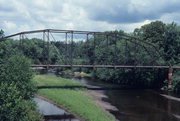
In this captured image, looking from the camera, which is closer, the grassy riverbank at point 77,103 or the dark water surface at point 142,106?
the grassy riverbank at point 77,103

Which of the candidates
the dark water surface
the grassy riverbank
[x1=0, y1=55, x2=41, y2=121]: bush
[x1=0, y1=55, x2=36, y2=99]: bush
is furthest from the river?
[x1=0, y1=55, x2=41, y2=121]: bush

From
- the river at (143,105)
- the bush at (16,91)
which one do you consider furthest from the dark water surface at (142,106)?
the bush at (16,91)

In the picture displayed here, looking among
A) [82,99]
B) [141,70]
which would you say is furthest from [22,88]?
[141,70]

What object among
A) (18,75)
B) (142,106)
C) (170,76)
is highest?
(18,75)

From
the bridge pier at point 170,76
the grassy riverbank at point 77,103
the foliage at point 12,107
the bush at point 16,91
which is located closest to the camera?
the foliage at point 12,107

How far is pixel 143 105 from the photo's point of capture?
2099 inches

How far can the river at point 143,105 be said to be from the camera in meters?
44.8

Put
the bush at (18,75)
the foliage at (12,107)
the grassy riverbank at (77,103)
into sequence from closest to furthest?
the foliage at (12,107) < the bush at (18,75) < the grassy riverbank at (77,103)

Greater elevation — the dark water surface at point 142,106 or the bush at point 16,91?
the bush at point 16,91

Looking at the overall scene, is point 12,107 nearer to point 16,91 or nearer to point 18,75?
point 16,91

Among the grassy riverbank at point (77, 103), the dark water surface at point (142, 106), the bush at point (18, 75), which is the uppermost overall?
the bush at point (18, 75)

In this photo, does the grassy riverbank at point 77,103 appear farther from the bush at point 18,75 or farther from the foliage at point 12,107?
the foliage at point 12,107

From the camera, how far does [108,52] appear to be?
331 ft

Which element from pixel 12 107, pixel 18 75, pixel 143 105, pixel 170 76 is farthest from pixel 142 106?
pixel 12 107
